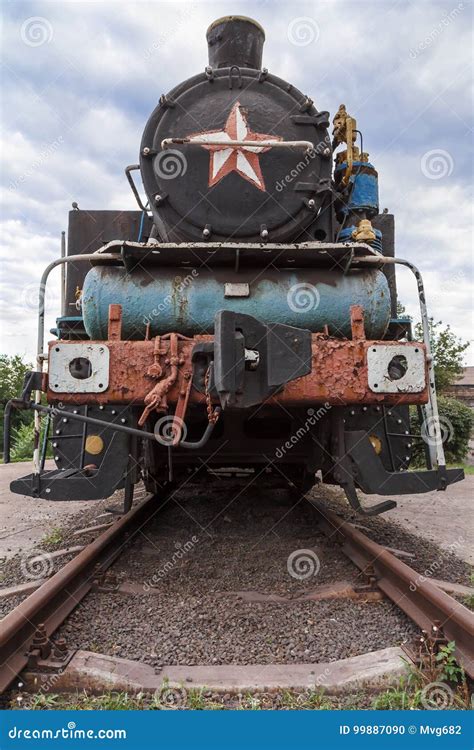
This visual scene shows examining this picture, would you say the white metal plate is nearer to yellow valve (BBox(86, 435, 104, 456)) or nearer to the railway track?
yellow valve (BBox(86, 435, 104, 456))

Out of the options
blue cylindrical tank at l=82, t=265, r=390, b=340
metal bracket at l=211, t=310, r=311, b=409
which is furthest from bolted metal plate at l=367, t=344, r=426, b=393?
metal bracket at l=211, t=310, r=311, b=409

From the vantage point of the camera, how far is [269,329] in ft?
8.01

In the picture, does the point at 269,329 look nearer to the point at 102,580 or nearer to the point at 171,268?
the point at 171,268

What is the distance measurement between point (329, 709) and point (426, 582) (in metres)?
0.96

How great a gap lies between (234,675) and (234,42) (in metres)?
4.49

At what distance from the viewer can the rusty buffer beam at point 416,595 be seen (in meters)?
2.20

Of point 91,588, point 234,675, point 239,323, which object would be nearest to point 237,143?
point 239,323

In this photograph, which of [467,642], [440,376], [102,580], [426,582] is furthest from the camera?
[440,376]

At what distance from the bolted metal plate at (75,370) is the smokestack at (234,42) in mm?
2956

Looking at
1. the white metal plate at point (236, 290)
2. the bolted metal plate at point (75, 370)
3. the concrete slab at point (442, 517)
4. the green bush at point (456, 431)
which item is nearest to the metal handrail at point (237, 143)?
the white metal plate at point (236, 290)

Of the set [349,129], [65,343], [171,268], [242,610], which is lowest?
[242,610]

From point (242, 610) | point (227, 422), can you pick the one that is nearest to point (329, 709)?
point (242, 610)

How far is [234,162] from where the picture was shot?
3.69m

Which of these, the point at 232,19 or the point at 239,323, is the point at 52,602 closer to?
the point at 239,323
